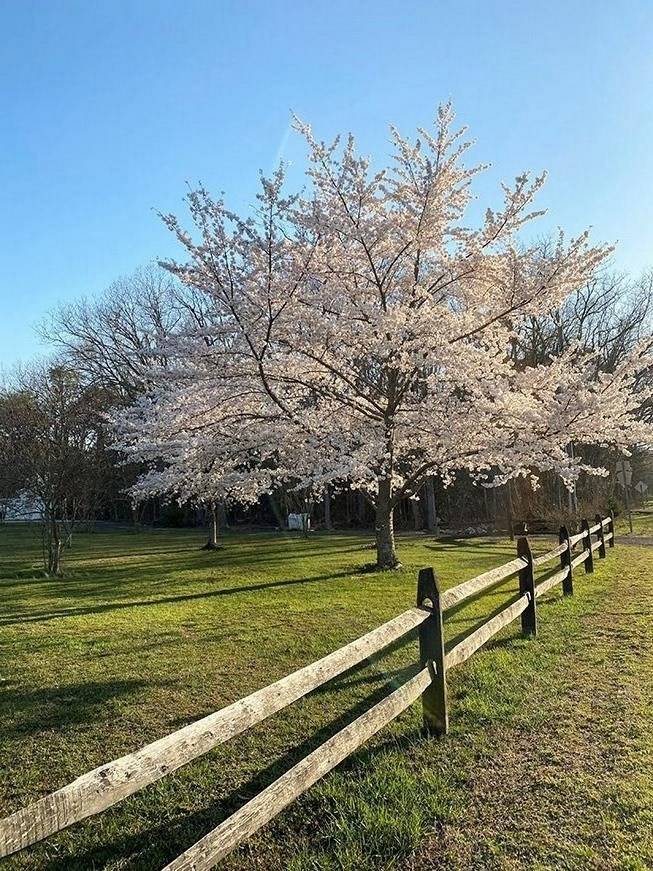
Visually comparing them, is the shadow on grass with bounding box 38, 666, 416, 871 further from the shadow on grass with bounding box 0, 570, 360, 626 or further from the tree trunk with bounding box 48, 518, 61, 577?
the tree trunk with bounding box 48, 518, 61, 577

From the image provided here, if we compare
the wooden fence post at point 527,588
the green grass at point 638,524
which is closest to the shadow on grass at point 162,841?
the wooden fence post at point 527,588

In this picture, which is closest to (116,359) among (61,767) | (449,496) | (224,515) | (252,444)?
(224,515)

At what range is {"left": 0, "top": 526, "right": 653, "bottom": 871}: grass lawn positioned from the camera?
10.5ft

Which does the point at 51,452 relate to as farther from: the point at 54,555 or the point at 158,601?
the point at 158,601

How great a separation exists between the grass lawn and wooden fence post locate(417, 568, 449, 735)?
0.17m

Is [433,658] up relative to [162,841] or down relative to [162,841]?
up

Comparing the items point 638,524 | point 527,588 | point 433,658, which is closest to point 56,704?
point 433,658

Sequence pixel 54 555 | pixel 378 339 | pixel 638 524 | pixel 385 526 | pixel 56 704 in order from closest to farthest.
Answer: pixel 56 704 < pixel 378 339 < pixel 385 526 < pixel 54 555 < pixel 638 524

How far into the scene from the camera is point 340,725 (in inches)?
189

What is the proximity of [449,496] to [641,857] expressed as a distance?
100 ft

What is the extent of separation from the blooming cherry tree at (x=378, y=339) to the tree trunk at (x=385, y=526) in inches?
30.1

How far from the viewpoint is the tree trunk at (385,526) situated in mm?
13648

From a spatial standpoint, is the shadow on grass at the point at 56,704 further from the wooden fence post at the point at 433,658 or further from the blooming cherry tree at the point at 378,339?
the blooming cherry tree at the point at 378,339

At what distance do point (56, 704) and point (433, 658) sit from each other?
3.46m
